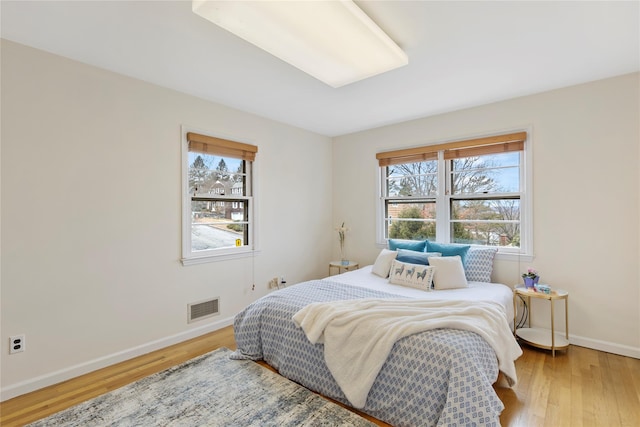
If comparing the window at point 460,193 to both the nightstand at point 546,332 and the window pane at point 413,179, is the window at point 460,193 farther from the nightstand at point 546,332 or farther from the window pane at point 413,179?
the nightstand at point 546,332

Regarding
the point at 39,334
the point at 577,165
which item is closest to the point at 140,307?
the point at 39,334

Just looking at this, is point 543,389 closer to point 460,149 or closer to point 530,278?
point 530,278

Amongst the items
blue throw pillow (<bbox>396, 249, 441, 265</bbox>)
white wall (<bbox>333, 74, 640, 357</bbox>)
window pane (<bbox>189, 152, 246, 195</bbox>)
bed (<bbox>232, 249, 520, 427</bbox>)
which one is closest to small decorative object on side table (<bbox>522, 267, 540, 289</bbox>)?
white wall (<bbox>333, 74, 640, 357</bbox>)

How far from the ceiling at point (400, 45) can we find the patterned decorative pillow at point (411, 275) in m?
1.77

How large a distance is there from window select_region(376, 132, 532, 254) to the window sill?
1.84m

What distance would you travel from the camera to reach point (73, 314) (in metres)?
2.40

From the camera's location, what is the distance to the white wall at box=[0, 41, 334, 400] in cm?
217

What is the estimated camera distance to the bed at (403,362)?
1.56m

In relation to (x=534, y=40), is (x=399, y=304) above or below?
below

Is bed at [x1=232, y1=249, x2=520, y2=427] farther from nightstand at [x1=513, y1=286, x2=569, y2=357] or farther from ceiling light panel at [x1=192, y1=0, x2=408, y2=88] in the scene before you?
ceiling light panel at [x1=192, y1=0, x2=408, y2=88]

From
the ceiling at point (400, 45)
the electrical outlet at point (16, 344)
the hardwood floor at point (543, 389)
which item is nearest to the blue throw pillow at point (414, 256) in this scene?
the hardwood floor at point (543, 389)

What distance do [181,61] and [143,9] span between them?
0.61 m

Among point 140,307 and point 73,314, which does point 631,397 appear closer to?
point 140,307

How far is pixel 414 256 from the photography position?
10.9 ft
